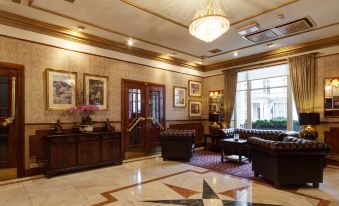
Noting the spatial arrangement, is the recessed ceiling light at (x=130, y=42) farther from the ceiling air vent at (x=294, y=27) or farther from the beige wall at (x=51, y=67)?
→ the ceiling air vent at (x=294, y=27)

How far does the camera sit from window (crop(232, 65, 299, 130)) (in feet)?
23.3

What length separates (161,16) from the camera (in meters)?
4.64

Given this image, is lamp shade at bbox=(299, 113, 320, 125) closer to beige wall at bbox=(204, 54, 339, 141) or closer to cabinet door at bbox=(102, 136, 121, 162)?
beige wall at bbox=(204, 54, 339, 141)

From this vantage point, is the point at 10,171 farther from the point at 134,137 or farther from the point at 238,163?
the point at 238,163

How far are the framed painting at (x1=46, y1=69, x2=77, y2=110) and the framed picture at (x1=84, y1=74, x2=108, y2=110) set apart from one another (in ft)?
1.01

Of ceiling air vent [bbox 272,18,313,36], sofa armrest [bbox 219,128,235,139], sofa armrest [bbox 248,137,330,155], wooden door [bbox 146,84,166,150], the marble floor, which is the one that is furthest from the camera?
sofa armrest [bbox 219,128,235,139]

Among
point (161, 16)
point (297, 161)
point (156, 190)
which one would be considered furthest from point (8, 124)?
point (297, 161)

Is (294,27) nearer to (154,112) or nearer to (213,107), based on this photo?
(213,107)

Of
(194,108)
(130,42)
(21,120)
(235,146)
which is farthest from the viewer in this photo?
(194,108)

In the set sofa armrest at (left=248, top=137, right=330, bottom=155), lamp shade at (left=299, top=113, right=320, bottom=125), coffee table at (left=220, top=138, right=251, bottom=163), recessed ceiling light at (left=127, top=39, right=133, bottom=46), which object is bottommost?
coffee table at (left=220, top=138, right=251, bottom=163)

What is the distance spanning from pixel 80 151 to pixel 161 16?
3.51m

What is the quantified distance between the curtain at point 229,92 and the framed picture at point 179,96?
1.56 meters

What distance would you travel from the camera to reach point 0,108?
14.5 ft

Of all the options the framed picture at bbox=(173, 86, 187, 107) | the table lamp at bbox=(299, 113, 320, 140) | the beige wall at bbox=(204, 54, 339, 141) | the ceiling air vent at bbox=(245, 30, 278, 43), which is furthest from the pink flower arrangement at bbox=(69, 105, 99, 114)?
the beige wall at bbox=(204, 54, 339, 141)
